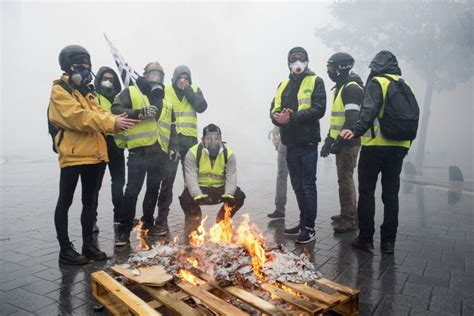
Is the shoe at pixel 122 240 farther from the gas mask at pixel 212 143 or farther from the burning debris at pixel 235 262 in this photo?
the gas mask at pixel 212 143

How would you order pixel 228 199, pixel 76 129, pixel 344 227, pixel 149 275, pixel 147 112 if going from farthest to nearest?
1. pixel 344 227
2. pixel 228 199
3. pixel 147 112
4. pixel 76 129
5. pixel 149 275

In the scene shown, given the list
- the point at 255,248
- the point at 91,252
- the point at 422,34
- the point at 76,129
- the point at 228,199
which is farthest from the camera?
the point at 422,34

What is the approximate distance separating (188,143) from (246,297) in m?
3.24

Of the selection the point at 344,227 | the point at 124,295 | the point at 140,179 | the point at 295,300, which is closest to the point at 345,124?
the point at 344,227

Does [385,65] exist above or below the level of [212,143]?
above

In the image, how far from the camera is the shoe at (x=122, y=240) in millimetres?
4418

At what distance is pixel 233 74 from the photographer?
28156 mm

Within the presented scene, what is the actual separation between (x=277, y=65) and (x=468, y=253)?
31930 millimetres

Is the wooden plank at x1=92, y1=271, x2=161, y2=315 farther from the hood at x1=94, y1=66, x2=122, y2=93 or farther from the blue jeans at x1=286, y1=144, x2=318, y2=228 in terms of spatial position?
the hood at x1=94, y1=66, x2=122, y2=93

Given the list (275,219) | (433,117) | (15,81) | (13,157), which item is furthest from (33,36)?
(275,219)

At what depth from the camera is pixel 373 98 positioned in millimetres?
4055

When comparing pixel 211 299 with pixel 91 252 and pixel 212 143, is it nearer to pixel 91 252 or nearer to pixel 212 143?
pixel 91 252

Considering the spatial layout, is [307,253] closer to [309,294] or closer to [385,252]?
[385,252]

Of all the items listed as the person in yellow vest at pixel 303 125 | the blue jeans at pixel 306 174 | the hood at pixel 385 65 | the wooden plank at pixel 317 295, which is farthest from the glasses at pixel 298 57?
the wooden plank at pixel 317 295
